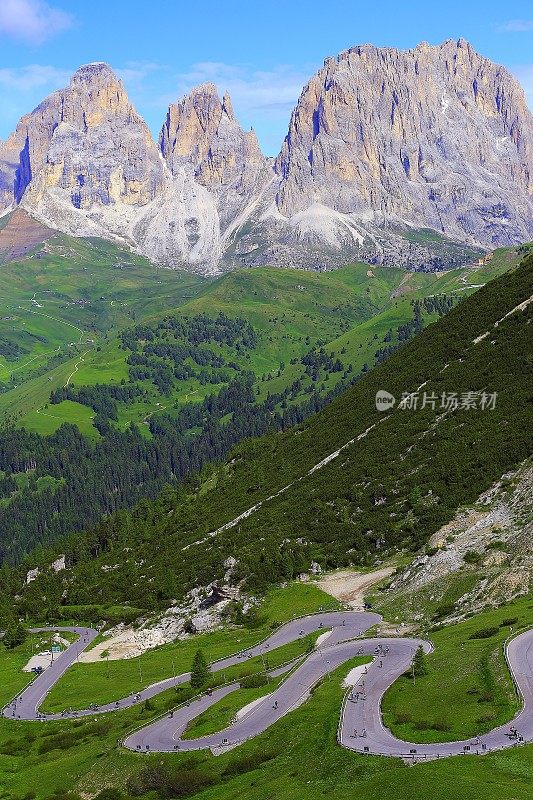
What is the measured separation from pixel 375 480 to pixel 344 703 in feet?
263

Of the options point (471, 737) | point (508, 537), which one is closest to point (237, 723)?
point (471, 737)

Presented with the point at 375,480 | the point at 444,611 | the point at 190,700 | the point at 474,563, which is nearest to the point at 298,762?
the point at 190,700

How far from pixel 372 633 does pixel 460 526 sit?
2864cm

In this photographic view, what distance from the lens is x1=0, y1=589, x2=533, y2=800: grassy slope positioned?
4972 centimetres

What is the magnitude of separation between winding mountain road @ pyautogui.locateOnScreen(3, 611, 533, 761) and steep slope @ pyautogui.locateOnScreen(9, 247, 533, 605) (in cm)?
2710

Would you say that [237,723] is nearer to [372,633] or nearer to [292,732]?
[292,732]

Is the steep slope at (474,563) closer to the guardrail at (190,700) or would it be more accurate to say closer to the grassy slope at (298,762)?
the grassy slope at (298,762)

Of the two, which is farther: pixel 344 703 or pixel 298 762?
pixel 344 703

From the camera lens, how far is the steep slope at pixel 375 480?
131750mm

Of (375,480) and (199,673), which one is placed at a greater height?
(375,480)

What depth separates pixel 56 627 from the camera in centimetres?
15262

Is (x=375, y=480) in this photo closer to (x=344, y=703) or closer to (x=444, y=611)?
(x=444, y=611)

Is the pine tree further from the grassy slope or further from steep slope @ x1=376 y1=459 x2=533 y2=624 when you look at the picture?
steep slope @ x1=376 y1=459 x2=533 y2=624

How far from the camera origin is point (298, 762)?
197 ft
